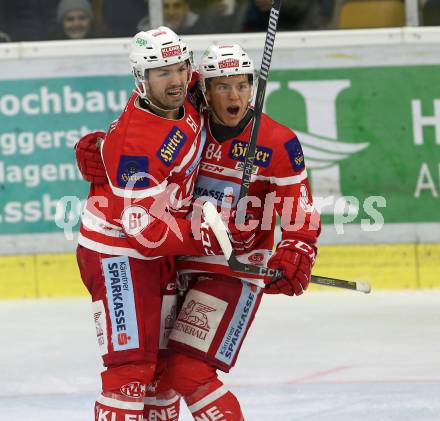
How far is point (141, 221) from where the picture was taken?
369 centimetres

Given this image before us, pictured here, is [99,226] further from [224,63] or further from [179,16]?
[179,16]

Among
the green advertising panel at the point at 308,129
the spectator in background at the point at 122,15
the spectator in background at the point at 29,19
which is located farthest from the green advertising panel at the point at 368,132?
the spectator in background at the point at 29,19

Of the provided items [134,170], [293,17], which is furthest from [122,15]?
[134,170]

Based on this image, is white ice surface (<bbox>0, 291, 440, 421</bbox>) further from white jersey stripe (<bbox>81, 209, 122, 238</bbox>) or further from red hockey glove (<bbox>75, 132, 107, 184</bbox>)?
red hockey glove (<bbox>75, 132, 107, 184</bbox>)

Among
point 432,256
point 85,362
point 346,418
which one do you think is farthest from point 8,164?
point 346,418

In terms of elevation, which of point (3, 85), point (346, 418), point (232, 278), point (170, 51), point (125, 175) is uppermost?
point (3, 85)

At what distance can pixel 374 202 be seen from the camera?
6539 millimetres

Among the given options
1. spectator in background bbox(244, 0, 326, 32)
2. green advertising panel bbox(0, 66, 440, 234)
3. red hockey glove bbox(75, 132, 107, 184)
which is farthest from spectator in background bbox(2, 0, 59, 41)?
red hockey glove bbox(75, 132, 107, 184)

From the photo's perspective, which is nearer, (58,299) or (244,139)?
(244,139)

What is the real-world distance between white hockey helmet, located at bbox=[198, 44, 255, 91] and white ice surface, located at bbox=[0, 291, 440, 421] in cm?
134

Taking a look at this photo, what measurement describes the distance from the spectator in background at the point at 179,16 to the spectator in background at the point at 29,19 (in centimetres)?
59

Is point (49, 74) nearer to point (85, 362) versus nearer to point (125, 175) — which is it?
point (85, 362)

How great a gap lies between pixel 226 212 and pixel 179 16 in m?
2.85

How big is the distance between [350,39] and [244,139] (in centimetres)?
272
